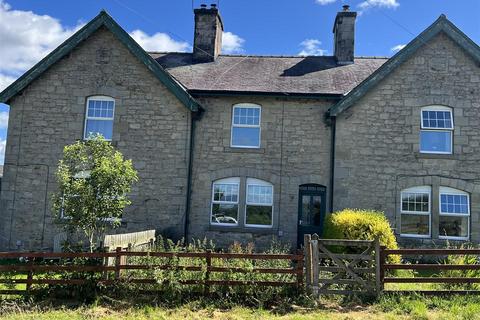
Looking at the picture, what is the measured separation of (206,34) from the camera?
64.1ft

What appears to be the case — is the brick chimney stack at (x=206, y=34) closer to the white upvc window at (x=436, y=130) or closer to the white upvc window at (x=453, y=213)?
the white upvc window at (x=436, y=130)

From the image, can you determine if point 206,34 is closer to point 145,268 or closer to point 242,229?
point 242,229

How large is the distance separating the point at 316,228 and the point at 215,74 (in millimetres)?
7170

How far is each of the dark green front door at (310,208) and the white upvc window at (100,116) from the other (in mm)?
7316

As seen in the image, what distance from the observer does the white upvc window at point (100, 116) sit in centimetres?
1622

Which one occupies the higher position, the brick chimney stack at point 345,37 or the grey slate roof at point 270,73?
the brick chimney stack at point 345,37

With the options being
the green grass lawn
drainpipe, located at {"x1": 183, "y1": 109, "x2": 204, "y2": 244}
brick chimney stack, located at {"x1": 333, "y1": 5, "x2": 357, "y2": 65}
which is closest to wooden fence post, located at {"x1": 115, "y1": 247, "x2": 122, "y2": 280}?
the green grass lawn

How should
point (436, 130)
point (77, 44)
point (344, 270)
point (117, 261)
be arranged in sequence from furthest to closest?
1. point (77, 44)
2. point (436, 130)
3. point (117, 261)
4. point (344, 270)

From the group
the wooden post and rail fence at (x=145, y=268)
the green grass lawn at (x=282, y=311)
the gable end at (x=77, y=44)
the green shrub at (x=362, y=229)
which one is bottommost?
the green grass lawn at (x=282, y=311)

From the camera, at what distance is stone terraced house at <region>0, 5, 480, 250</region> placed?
15258 mm

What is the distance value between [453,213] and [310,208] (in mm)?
4817

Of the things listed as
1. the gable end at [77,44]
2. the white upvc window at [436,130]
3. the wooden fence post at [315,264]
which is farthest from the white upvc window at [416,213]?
the gable end at [77,44]

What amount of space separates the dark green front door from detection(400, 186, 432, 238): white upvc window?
8.93 ft

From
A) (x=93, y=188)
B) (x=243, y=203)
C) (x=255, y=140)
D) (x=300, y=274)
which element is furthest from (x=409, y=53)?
(x=93, y=188)
